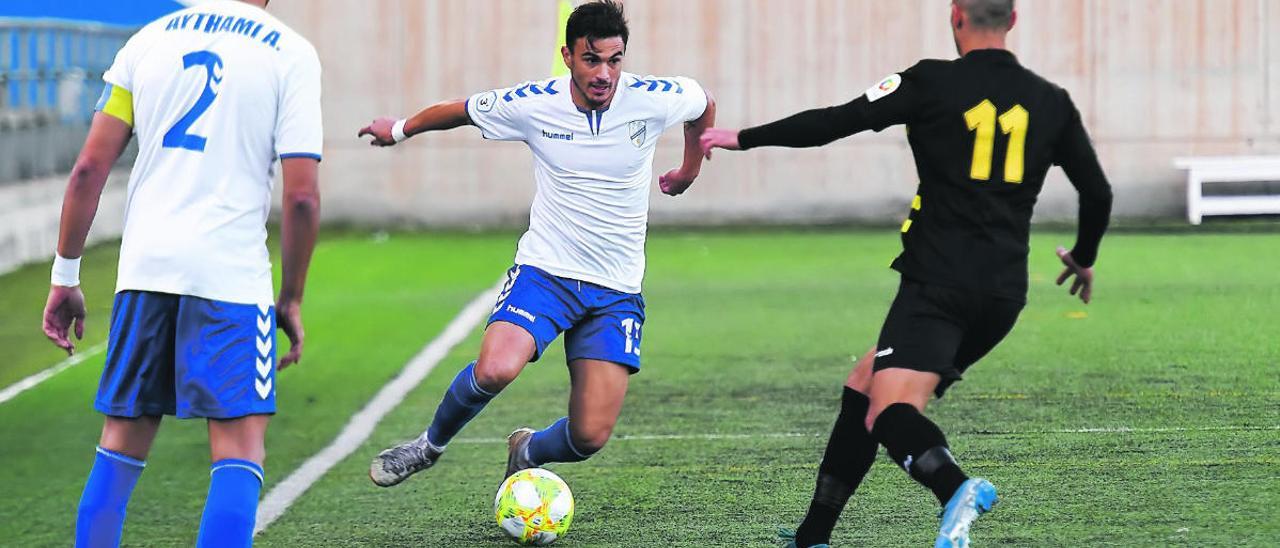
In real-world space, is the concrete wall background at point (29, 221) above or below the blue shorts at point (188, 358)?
below

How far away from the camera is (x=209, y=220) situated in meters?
4.99

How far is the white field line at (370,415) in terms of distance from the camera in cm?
777

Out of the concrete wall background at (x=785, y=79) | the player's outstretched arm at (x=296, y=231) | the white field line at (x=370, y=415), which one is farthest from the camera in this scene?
the concrete wall background at (x=785, y=79)

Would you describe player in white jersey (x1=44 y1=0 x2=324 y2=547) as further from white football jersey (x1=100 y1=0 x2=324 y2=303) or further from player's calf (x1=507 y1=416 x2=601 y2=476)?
player's calf (x1=507 y1=416 x2=601 y2=476)

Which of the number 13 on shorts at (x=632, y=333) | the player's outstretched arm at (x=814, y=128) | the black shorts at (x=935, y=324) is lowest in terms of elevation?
the number 13 on shorts at (x=632, y=333)

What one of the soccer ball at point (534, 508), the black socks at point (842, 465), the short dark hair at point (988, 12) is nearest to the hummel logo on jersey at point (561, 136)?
the soccer ball at point (534, 508)

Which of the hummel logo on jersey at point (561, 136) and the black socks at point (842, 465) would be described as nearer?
the black socks at point (842, 465)

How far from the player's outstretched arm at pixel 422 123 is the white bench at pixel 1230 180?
14.5 metres

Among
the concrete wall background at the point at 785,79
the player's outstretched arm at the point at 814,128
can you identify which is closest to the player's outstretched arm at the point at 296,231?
the player's outstretched arm at the point at 814,128

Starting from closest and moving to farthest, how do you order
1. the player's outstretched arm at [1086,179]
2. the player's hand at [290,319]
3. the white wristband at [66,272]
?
the player's hand at [290,319], the white wristband at [66,272], the player's outstretched arm at [1086,179]

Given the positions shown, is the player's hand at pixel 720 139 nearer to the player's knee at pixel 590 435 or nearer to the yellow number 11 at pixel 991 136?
Answer: the yellow number 11 at pixel 991 136

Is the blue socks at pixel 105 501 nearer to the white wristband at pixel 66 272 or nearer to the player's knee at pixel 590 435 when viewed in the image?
the white wristband at pixel 66 272

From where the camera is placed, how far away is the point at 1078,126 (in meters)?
5.72

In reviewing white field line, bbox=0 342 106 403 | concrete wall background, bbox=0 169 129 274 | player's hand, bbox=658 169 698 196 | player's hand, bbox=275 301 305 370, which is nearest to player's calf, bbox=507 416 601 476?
player's hand, bbox=658 169 698 196
